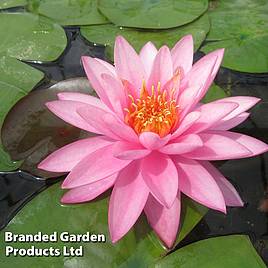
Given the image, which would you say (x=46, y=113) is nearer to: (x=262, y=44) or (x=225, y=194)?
(x=225, y=194)

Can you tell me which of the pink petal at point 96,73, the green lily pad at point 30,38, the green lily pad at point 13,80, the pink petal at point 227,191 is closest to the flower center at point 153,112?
the pink petal at point 96,73

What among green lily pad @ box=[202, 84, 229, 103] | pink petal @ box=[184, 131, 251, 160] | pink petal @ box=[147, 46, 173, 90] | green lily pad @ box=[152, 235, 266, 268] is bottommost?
green lily pad @ box=[152, 235, 266, 268]

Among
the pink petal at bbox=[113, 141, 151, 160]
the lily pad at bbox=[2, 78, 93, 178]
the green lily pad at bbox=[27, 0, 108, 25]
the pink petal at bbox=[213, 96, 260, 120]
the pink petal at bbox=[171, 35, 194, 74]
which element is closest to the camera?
the pink petal at bbox=[113, 141, 151, 160]

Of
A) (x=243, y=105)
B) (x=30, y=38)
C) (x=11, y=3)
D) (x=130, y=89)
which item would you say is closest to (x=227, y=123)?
(x=243, y=105)

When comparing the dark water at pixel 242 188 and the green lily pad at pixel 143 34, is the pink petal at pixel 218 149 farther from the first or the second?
the green lily pad at pixel 143 34

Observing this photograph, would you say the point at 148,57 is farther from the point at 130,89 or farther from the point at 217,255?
the point at 217,255

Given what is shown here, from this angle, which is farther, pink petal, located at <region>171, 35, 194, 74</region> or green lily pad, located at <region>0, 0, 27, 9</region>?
green lily pad, located at <region>0, 0, 27, 9</region>

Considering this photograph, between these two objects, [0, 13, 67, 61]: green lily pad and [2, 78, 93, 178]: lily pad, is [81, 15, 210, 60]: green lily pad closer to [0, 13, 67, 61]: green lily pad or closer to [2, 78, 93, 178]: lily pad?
[0, 13, 67, 61]: green lily pad

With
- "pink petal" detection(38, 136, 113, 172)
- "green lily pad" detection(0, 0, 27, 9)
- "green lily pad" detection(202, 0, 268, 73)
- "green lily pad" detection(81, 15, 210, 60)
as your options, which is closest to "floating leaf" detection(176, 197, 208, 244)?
"pink petal" detection(38, 136, 113, 172)
